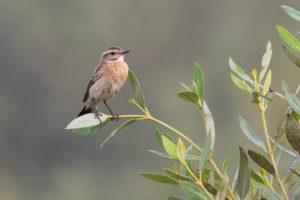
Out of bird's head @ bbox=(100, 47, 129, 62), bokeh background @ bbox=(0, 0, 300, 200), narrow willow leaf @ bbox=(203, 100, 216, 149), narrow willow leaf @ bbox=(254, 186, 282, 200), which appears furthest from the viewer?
bokeh background @ bbox=(0, 0, 300, 200)

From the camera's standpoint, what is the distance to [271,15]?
146 ft

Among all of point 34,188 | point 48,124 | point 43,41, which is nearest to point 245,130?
point 34,188

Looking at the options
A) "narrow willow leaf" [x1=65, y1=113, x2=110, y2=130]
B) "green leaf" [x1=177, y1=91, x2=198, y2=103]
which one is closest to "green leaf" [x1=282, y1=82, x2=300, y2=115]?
"green leaf" [x1=177, y1=91, x2=198, y2=103]

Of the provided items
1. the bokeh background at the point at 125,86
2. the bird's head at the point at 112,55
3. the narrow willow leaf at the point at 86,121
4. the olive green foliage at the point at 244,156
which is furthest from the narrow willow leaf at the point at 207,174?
the bokeh background at the point at 125,86

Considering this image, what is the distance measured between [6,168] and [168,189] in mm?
9628

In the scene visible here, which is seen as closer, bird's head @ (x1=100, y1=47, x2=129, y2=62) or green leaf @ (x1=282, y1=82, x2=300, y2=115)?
green leaf @ (x1=282, y1=82, x2=300, y2=115)

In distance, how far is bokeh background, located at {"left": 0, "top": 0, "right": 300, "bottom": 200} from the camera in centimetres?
3356

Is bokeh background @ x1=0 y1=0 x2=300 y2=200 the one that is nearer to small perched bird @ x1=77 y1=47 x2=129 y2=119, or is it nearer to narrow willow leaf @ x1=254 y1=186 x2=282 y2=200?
small perched bird @ x1=77 y1=47 x2=129 y2=119

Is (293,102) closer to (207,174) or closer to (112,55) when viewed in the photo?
(207,174)

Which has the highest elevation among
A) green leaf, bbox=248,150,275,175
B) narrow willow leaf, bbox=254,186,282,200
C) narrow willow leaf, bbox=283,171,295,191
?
green leaf, bbox=248,150,275,175

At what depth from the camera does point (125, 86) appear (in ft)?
106

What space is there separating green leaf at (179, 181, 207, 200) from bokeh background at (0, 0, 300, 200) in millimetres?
25150

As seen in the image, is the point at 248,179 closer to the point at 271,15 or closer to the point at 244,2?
the point at 271,15

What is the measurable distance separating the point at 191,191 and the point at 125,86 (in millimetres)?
30440
